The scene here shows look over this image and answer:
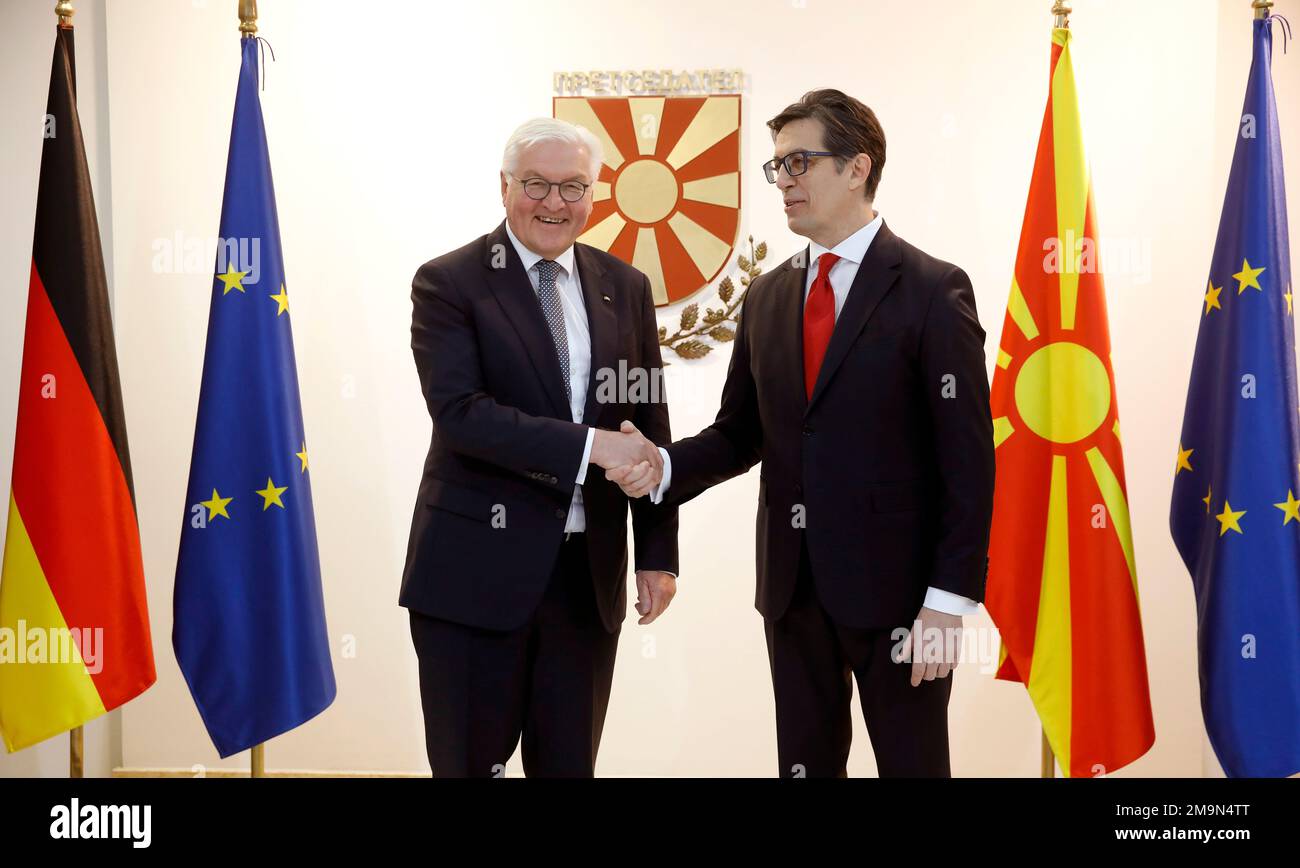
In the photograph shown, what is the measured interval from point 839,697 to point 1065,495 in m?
1.13

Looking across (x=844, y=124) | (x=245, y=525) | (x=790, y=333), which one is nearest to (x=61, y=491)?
(x=245, y=525)

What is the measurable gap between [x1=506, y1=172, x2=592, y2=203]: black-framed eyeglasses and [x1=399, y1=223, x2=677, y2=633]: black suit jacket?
0.13m

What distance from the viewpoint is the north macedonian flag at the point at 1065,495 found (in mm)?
2934

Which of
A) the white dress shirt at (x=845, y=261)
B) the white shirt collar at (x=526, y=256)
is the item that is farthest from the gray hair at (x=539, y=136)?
the white dress shirt at (x=845, y=261)

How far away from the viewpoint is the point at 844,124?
2.21 m

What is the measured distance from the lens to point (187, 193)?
3.67 meters

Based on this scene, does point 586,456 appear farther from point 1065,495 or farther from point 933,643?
point 1065,495

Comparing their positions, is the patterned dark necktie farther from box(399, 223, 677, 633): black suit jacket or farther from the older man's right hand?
the older man's right hand

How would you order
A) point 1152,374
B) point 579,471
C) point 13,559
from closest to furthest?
1. point 579,471
2. point 13,559
3. point 1152,374

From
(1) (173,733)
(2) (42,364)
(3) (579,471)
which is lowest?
(1) (173,733)

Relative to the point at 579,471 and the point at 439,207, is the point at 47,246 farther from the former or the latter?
the point at 579,471

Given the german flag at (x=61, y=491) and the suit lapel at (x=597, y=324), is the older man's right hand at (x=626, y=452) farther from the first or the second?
the german flag at (x=61, y=491)
